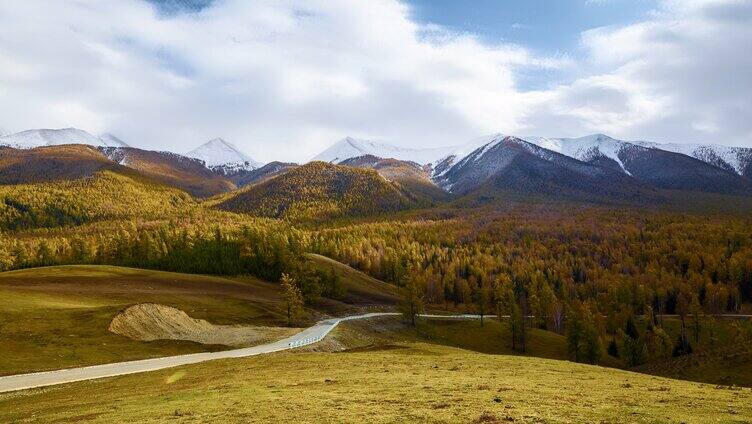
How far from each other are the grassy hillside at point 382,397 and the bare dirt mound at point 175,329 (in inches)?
1273

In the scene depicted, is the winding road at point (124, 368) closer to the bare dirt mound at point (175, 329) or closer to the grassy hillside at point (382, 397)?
the grassy hillside at point (382, 397)

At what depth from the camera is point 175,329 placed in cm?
8694

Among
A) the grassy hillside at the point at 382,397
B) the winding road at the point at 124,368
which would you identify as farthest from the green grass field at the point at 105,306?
the grassy hillside at the point at 382,397

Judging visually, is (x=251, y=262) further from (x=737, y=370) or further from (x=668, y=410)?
(x=668, y=410)

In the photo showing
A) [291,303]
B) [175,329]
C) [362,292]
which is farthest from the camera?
[362,292]

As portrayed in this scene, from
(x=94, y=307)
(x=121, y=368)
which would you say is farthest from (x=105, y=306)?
(x=121, y=368)

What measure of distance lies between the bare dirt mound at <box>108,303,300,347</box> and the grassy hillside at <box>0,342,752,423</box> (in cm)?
3234

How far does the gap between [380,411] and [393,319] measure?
11478cm

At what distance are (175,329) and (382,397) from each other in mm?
67617

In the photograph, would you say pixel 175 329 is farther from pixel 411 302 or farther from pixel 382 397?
pixel 382 397

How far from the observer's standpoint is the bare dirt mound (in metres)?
81.0

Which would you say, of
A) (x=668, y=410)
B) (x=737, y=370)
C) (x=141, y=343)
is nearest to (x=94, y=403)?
(x=668, y=410)

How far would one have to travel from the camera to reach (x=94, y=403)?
34.1 meters

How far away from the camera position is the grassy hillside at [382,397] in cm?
2488
